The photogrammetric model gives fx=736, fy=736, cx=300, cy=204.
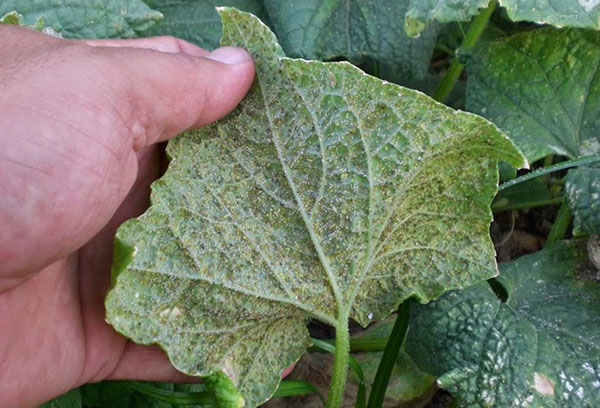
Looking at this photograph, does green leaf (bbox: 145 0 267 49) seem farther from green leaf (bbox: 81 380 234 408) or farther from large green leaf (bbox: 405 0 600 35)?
green leaf (bbox: 81 380 234 408)

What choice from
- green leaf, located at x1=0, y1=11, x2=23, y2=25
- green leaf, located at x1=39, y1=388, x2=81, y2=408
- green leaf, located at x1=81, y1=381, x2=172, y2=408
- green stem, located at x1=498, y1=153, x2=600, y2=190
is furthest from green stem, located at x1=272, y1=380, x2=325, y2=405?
green leaf, located at x1=0, y1=11, x2=23, y2=25

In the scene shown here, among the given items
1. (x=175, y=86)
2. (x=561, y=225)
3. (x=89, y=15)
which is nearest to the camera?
(x=175, y=86)

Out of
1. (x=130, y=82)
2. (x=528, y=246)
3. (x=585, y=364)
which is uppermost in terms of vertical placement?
(x=130, y=82)

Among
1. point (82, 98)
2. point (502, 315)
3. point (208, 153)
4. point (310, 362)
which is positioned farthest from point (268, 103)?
point (310, 362)

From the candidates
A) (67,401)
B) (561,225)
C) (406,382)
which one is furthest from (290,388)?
(561,225)

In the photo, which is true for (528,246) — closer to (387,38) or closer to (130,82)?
(387,38)

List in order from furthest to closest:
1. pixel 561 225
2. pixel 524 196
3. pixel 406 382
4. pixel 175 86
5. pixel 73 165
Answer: pixel 524 196 < pixel 406 382 < pixel 561 225 < pixel 175 86 < pixel 73 165

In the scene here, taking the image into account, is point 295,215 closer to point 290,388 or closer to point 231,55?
point 231,55
